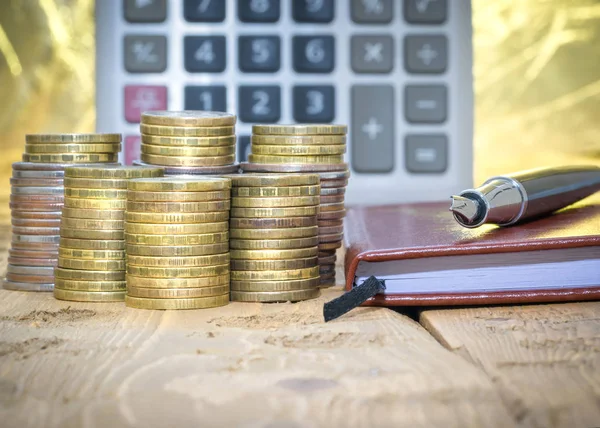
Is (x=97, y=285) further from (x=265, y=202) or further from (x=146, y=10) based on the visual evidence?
(x=146, y=10)

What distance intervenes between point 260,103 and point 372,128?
0.47 feet

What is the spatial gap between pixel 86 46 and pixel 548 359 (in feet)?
2.95

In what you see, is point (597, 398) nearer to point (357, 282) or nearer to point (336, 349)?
point (336, 349)

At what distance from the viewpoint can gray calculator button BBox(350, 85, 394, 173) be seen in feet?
4.17

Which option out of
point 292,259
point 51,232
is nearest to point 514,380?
point 292,259

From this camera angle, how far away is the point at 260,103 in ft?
4.15

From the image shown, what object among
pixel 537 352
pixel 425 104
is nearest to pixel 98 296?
pixel 537 352

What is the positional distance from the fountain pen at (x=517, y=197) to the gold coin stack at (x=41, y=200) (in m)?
0.31

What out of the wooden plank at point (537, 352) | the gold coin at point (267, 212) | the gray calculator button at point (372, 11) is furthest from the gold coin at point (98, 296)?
the gray calculator button at point (372, 11)

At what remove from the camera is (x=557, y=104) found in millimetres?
1278

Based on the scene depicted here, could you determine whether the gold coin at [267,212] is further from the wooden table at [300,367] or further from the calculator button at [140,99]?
the calculator button at [140,99]

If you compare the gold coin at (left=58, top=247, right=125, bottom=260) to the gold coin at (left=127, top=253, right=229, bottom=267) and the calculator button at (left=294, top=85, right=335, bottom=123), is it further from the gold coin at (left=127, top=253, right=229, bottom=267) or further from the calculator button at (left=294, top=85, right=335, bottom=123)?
the calculator button at (left=294, top=85, right=335, bottom=123)

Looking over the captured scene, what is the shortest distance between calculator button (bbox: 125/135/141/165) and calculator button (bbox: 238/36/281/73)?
160mm

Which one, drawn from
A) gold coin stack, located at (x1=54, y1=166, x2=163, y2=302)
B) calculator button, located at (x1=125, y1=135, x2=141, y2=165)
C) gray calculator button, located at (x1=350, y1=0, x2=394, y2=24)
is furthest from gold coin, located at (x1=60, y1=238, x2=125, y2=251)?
gray calculator button, located at (x1=350, y1=0, x2=394, y2=24)
